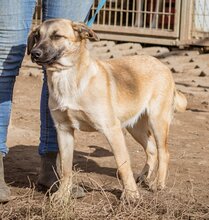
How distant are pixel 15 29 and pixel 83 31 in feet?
1.31

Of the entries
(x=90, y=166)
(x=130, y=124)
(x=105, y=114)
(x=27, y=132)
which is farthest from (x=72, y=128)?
(x=27, y=132)

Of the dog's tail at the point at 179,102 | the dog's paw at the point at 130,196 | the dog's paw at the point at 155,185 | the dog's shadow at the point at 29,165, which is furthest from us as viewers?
the dog's tail at the point at 179,102

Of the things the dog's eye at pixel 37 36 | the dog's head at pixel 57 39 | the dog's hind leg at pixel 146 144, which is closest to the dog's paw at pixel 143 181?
the dog's hind leg at pixel 146 144

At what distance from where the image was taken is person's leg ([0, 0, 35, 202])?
13.3 ft

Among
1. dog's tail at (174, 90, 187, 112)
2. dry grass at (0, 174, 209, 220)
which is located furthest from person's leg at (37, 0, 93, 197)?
dog's tail at (174, 90, 187, 112)

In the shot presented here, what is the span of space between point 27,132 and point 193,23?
4.04m

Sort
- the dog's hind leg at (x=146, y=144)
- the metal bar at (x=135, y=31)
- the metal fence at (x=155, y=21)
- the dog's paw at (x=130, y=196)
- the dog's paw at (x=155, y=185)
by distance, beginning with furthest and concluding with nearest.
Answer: the metal bar at (x=135, y=31) → the metal fence at (x=155, y=21) → the dog's hind leg at (x=146, y=144) → the dog's paw at (x=155, y=185) → the dog's paw at (x=130, y=196)

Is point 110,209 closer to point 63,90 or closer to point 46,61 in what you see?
point 63,90

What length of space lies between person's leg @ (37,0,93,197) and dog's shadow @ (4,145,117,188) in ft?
0.39

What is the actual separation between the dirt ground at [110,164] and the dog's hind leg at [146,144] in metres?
0.12

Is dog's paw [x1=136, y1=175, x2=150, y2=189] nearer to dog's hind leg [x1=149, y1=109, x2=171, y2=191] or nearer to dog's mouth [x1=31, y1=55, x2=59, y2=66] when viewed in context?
dog's hind leg [x1=149, y1=109, x2=171, y2=191]

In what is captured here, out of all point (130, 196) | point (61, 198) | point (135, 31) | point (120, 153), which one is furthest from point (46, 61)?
point (135, 31)

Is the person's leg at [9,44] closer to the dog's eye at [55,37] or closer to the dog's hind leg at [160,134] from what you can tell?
the dog's eye at [55,37]

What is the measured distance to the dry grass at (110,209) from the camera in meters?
3.66
